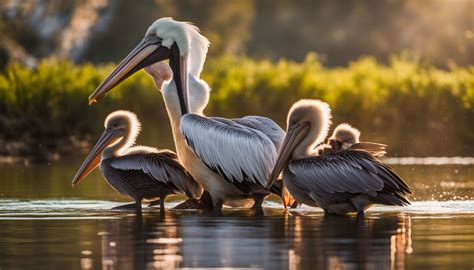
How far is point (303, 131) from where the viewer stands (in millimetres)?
10945

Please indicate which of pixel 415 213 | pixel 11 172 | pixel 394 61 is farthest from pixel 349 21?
pixel 415 213

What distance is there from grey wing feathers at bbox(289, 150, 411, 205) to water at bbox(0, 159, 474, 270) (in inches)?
9.0

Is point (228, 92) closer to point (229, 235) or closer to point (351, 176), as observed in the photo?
point (351, 176)

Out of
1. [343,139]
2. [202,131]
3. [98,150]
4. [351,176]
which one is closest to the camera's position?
[351,176]

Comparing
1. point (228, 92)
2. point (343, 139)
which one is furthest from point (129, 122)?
point (228, 92)

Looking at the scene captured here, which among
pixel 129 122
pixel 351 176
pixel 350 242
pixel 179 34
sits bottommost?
pixel 350 242

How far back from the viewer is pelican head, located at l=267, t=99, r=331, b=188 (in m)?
10.8

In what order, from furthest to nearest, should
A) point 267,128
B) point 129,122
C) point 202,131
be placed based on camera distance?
point 129,122 → point 267,128 → point 202,131

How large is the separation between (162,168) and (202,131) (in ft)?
2.27

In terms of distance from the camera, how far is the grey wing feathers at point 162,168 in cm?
1162

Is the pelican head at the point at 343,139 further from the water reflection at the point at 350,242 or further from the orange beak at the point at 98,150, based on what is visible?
the orange beak at the point at 98,150

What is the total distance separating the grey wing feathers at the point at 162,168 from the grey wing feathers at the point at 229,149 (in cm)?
48

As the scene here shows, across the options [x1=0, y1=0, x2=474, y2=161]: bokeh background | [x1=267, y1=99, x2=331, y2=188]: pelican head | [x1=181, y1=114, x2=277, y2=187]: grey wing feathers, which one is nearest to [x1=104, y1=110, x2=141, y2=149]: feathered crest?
[x1=181, y1=114, x2=277, y2=187]: grey wing feathers

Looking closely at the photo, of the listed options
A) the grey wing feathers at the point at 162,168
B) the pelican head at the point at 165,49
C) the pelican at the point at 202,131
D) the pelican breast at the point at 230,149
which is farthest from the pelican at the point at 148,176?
the pelican head at the point at 165,49
